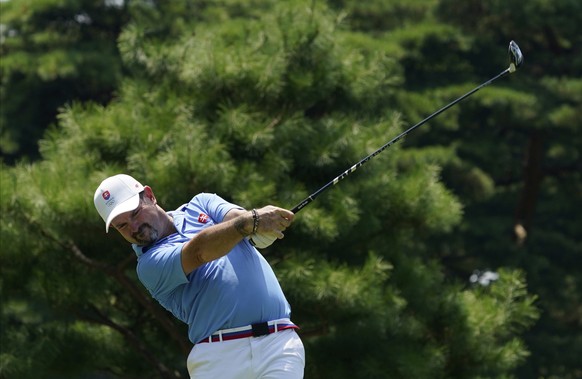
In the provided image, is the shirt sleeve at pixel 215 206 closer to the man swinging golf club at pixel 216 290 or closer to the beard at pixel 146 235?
the man swinging golf club at pixel 216 290

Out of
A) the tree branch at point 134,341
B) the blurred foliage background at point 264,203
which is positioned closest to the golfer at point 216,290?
the blurred foliage background at point 264,203

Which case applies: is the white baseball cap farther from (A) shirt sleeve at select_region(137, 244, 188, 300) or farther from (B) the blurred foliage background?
(B) the blurred foliage background

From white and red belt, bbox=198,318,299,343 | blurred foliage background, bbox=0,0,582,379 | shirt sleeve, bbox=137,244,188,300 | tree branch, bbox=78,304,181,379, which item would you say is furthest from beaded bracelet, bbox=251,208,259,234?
tree branch, bbox=78,304,181,379

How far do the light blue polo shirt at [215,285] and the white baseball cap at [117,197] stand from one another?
179mm

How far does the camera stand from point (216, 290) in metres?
4.64

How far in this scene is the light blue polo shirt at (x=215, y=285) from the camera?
15.1ft

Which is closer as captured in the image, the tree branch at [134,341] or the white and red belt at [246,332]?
the white and red belt at [246,332]

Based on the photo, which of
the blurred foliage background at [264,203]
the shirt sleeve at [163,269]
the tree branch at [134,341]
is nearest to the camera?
the shirt sleeve at [163,269]

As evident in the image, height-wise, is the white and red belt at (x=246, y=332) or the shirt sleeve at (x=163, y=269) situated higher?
the shirt sleeve at (x=163, y=269)

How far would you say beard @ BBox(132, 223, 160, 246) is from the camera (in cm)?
460

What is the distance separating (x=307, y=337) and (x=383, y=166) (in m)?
1.32

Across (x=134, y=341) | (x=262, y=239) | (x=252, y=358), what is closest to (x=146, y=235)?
(x=262, y=239)

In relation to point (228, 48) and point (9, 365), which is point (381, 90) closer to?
point (228, 48)

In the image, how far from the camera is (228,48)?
9.29 metres
